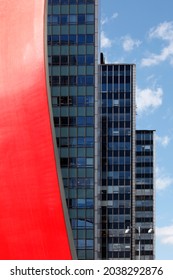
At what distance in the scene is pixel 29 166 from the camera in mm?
12773

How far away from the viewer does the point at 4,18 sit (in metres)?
13.5

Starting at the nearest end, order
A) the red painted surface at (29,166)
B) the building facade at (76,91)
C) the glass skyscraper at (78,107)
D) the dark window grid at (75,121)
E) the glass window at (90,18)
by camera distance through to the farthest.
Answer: the red painted surface at (29,166), the glass skyscraper at (78,107), the building facade at (76,91), the glass window at (90,18), the dark window grid at (75,121)

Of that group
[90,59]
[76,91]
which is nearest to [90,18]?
[90,59]

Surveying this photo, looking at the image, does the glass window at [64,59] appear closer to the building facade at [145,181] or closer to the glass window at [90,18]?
the glass window at [90,18]

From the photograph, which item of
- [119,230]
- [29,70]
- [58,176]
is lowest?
[58,176]

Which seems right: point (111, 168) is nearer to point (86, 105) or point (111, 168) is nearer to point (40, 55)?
point (86, 105)

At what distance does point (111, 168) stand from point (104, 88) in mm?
10894

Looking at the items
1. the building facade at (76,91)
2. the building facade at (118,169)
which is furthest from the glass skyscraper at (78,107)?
the building facade at (118,169)

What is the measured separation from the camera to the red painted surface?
12.6 metres

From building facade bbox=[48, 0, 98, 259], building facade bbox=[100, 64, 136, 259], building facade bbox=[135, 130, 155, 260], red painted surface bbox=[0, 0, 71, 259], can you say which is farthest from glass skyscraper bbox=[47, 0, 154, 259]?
red painted surface bbox=[0, 0, 71, 259]

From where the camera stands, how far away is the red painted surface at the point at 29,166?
1263 cm

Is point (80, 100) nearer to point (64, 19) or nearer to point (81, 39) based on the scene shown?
point (81, 39)
